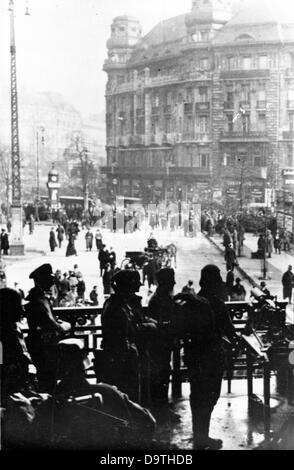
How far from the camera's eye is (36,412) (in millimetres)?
3727

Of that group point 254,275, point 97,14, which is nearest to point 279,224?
point 254,275

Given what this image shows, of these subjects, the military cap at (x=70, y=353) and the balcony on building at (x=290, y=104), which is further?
the balcony on building at (x=290, y=104)

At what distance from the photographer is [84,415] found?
3611mm

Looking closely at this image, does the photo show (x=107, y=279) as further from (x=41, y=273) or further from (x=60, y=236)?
(x=41, y=273)

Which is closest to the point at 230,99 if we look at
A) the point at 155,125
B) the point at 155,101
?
the point at 155,101

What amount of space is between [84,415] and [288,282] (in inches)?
164

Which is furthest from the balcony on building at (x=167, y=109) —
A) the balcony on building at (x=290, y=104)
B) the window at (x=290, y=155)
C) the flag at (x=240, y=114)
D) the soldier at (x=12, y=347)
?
the soldier at (x=12, y=347)

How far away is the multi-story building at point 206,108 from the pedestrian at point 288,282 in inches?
40.2

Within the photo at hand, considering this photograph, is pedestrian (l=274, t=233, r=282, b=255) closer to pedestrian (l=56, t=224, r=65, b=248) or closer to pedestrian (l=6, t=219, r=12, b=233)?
pedestrian (l=56, t=224, r=65, b=248)

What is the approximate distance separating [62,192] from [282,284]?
9.10 ft

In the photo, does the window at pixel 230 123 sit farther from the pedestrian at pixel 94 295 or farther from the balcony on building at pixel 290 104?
the pedestrian at pixel 94 295

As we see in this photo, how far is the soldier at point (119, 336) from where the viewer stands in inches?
158

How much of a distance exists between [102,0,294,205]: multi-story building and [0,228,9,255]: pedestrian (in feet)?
4.40

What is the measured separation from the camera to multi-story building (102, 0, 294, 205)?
6.87 m
